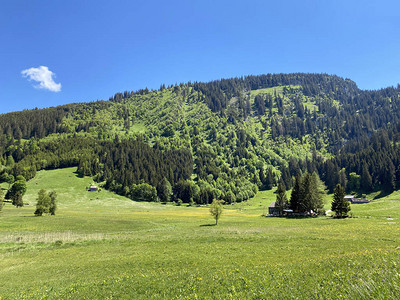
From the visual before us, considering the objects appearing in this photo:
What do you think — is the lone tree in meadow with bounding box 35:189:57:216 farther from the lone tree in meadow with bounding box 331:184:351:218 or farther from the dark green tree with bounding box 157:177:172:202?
the lone tree in meadow with bounding box 331:184:351:218

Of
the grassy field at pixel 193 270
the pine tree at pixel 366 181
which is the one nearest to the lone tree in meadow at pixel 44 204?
the grassy field at pixel 193 270

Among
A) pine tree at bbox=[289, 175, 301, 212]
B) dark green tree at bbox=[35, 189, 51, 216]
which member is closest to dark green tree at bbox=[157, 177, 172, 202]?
dark green tree at bbox=[35, 189, 51, 216]

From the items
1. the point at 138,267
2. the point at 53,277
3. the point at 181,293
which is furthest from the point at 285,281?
the point at 53,277

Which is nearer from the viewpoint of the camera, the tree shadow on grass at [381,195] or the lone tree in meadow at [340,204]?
the lone tree in meadow at [340,204]

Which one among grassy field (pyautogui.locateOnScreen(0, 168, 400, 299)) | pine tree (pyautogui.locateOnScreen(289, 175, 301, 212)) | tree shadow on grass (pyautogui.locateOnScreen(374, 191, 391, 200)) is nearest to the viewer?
grassy field (pyautogui.locateOnScreen(0, 168, 400, 299))

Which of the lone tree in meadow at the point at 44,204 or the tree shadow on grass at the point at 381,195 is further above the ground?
the lone tree in meadow at the point at 44,204

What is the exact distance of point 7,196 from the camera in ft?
406

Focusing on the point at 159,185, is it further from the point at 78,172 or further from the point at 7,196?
the point at 7,196

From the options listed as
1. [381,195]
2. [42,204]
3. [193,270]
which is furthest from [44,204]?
[381,195]

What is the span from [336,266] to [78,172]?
208m

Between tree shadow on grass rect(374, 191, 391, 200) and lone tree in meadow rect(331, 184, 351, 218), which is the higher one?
lone tree in meadow rect(331, 184, 351, 218)

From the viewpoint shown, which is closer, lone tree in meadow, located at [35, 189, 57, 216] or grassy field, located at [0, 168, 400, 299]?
grassy field, located at [0, 168, 400, 299]

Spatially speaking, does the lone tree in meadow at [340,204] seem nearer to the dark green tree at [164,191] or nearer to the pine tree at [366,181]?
the pine tree at [366,181]

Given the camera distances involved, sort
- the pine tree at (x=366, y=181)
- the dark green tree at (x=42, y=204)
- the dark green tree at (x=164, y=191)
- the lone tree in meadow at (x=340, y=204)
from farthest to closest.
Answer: the dark green tree at (x=164, y=191) < the pine tree at (x=366, y=181) < the dark green tree at (x=42, y=204) < the lone tree in meadow at (x=340, y=204)
